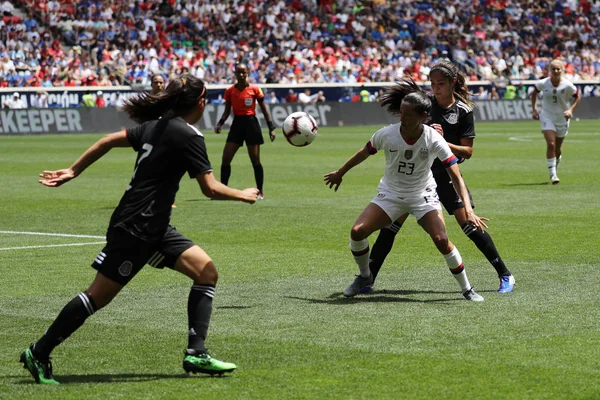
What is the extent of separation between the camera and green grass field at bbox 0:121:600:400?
664cm

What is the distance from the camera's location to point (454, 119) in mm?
10492

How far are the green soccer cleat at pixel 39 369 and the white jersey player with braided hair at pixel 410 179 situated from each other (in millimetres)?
3470

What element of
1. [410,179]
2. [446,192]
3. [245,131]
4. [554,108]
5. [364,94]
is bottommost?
[364,94]

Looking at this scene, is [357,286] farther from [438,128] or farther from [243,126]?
[243,126]

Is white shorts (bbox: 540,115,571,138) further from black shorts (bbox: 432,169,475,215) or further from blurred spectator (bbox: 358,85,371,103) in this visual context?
blurred spectator (bbox: 358,85,371,103)

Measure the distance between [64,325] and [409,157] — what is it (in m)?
3.74

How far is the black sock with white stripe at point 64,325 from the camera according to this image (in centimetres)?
666

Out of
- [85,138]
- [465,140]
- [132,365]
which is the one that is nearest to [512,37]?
[85,138]

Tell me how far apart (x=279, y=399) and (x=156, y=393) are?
729mm

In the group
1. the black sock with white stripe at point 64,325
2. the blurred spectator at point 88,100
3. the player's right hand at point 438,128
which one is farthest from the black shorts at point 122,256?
the blurred spectator at point 88,100

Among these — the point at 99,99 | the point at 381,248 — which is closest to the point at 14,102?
the point at 99,99

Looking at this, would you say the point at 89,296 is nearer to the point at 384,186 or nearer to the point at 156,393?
the point at 156,393

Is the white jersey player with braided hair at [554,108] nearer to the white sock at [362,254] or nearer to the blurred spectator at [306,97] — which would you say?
the white sock at [362,254]

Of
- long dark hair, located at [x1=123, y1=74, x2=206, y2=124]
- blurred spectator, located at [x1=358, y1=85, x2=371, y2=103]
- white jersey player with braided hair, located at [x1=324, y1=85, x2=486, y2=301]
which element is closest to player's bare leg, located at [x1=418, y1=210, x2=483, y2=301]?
white jersey player with braided hair, located at [x1=324, y1=85, x2=486, y2=301]
